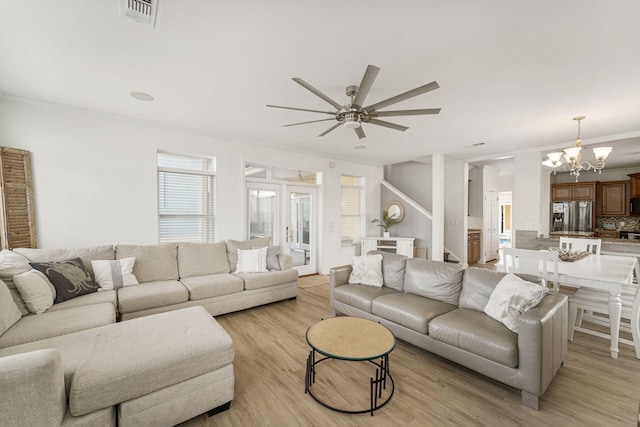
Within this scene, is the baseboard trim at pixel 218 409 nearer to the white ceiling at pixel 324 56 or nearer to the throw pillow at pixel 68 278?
the throw pillow at pixel 68 278

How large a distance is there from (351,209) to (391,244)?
4.42ft

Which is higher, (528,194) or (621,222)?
(528,194)

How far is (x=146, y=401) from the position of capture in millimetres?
1630

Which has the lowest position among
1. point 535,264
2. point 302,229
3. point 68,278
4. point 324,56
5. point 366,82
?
point 68,278

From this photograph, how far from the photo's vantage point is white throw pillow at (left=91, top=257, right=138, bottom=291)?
10.3 feet

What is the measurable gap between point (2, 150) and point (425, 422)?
4.89m

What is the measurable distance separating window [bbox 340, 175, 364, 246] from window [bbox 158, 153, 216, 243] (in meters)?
3.06

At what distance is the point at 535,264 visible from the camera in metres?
2.92

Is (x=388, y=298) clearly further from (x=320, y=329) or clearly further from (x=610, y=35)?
(x=610, y=35)

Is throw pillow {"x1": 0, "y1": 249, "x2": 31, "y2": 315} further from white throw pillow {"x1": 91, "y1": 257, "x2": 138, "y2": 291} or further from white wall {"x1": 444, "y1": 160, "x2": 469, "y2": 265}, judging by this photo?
white wall {"x1": 444, "y1": 160, "x2": 469, "y2": 265}

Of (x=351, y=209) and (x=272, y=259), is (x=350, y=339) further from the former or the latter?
(x=351, y=209)

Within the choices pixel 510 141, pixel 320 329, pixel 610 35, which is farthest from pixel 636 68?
pixel 320 329

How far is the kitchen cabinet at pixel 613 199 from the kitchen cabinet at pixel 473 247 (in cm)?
335

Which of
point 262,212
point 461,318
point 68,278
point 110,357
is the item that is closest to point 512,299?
point 461,318
